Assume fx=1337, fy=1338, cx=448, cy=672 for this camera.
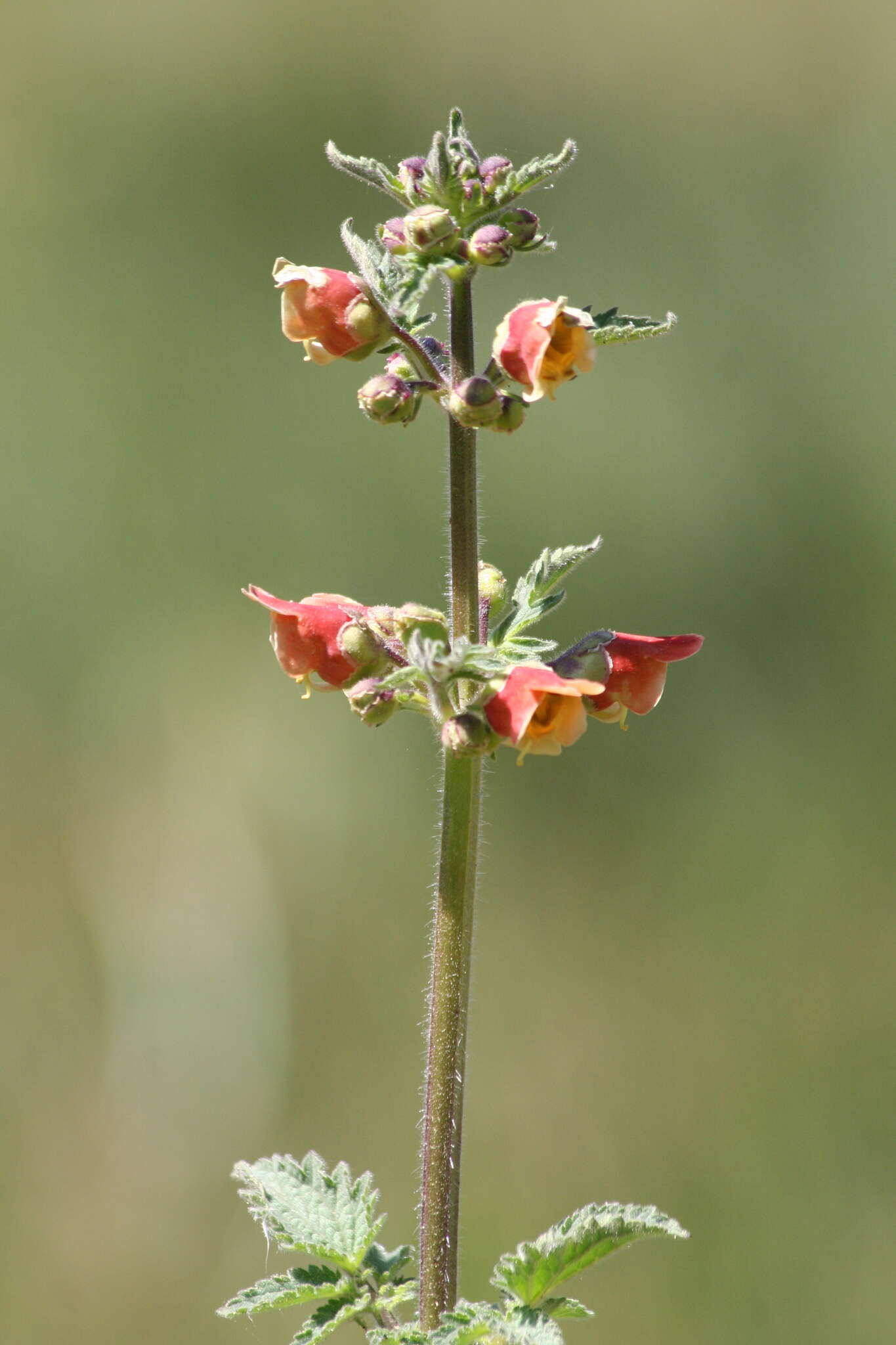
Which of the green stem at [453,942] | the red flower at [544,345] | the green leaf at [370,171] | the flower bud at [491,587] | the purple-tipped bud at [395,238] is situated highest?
the green leaf at [370,171]

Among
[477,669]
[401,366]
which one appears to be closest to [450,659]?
[477,669]

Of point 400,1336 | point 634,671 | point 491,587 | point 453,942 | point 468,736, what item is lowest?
point 400,1336

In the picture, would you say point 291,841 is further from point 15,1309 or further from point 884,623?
point 884,623

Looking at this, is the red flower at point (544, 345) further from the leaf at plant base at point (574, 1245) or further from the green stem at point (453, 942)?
the leaf at plant base at point (574, 1245)

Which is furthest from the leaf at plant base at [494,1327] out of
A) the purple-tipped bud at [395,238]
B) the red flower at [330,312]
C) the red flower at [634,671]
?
the purple-tipped bud at [395,238]

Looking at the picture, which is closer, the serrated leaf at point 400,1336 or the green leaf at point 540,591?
the serrated leaf at point 400,1336

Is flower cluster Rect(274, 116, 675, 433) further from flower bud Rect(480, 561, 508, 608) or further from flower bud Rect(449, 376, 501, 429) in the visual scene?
flower bud Rect(480, 561, 508, 608)

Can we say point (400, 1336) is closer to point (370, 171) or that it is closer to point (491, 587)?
point (491, 587)

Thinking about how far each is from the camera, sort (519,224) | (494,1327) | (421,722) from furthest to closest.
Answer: (421,722) < (519,224) < (494,1327)
